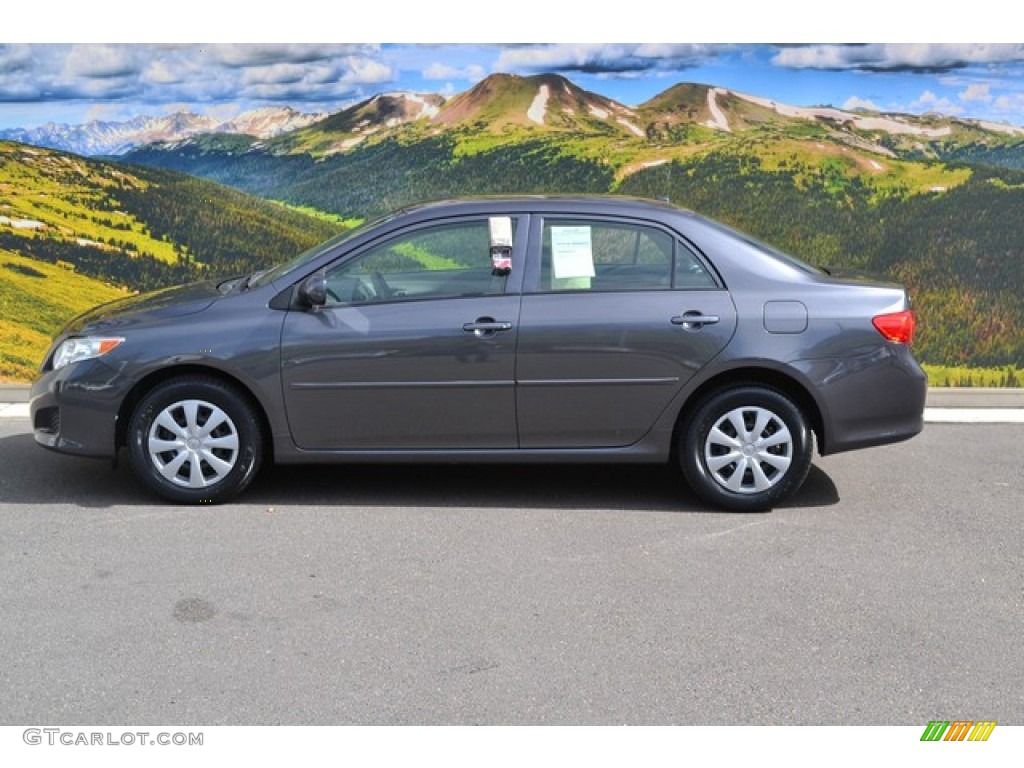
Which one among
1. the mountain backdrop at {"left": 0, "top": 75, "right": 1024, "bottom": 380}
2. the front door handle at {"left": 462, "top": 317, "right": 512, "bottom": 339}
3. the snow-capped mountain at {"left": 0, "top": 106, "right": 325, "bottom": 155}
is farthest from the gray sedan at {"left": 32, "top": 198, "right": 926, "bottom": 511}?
the snow-capped mountain at {"left": 0, "top": 106, "right": 325, "bottom": 155}

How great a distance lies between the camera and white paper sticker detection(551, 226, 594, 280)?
5.91 meters

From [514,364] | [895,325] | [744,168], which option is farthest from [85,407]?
[744,168]

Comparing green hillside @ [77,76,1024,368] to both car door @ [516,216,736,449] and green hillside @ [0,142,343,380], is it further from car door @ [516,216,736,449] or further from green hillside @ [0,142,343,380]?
car door @ [516,216,736,449]

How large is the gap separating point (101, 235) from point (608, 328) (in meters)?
5.16

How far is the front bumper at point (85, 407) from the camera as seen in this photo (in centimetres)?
584

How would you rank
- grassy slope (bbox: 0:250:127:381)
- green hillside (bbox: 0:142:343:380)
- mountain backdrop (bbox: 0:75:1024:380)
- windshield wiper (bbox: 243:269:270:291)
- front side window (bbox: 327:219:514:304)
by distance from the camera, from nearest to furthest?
1. front side window (bbox: 327:219:514:304)
2. windshield wiper (bbox: 243:269:270:291)
3. grassy slope (bbox: 0:250:127:381)
4. green hillside (bbox: 0:142:343:380)
5. mountain backdrop (bbox: 0:75:1024:380)

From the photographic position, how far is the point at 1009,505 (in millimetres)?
6176

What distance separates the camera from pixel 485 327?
19.0 ft

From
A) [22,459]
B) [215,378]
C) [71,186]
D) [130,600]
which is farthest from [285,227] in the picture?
[130,600]

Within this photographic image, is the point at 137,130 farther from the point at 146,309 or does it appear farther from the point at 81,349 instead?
the point at 81,349

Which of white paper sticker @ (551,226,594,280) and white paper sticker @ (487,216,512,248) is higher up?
white paper sticker @ (487,216,512,248)

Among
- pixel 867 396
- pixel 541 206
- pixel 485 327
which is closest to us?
pixel 485 327
